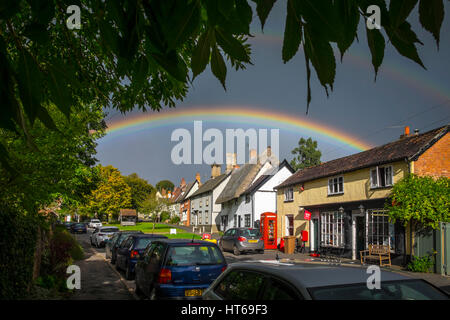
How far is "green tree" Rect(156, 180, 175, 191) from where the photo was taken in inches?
5674

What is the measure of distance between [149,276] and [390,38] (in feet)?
29.5

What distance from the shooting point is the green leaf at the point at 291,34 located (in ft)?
4.77

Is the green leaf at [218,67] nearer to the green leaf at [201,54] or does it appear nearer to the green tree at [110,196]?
the green leaf at [201,54]

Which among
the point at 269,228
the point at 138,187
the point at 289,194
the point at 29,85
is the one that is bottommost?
the point at 269,228

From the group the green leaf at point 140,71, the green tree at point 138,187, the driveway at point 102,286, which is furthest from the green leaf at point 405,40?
the green tree at point 138,187

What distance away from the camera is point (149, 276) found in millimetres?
9391

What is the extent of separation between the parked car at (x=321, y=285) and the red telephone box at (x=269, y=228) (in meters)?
27.4

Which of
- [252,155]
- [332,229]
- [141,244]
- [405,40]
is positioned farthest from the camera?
[252,155]

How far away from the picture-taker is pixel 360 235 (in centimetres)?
2234

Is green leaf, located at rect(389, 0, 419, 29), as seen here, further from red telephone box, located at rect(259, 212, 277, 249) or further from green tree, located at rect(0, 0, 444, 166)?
red telephone box, located at rect(259, 212, 277, 249)

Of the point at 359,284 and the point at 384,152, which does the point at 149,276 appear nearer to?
the point at 359,284

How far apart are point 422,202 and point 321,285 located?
612 inches

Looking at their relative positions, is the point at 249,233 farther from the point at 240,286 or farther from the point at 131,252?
the point at 240,286

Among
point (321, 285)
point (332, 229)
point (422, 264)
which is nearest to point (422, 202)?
point (422, 264)
